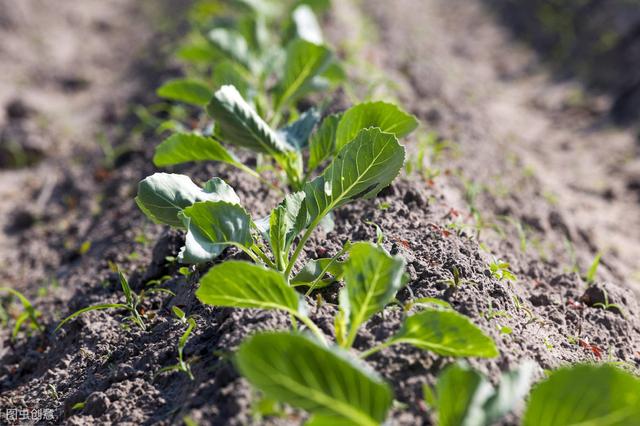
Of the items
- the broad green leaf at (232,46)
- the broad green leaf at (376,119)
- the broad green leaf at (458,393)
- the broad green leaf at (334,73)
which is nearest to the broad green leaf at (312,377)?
the broad green leaf at (458,393)

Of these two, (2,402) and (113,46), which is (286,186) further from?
(113,46)

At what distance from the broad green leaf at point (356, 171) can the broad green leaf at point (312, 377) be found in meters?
0.66

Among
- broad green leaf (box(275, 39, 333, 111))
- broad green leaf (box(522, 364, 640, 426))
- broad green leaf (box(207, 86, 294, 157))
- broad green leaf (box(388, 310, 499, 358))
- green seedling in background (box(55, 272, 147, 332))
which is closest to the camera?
broad green leaf (box(522, 364, 640, 426))

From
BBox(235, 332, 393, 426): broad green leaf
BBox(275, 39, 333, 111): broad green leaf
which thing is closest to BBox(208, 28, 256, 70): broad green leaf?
BBox(275, 39, 333, 111): broad green leaf

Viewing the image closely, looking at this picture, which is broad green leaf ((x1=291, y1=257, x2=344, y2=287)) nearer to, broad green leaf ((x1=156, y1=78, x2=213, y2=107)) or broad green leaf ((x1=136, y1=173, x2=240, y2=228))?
broad green leaf ((x1=136, y1=173, x2=240, y2=228))

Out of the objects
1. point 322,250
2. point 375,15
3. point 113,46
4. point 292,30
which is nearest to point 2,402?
point 322,250

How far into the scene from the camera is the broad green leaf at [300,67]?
268 centimetres

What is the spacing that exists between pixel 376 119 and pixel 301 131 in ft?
1.26

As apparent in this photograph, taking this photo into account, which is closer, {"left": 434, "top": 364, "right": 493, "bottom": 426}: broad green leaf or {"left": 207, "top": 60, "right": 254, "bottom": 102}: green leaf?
{"left": 434, "top": 364, "right": 493, "bottom": 426}: broad green leaf

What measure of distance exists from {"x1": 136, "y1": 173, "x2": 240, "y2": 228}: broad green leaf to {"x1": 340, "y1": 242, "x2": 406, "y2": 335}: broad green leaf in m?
0.46

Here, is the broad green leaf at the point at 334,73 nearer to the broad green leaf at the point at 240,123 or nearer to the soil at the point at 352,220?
the soil at the point at 352,220

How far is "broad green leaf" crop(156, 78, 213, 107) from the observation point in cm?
273

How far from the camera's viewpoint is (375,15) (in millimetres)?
5773

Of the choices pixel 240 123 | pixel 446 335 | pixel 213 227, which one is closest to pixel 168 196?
pixel 213 227
